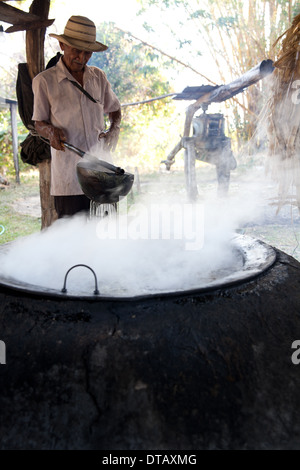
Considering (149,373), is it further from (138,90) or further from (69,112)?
(138,90)

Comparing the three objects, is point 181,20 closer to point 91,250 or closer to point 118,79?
point 118,79

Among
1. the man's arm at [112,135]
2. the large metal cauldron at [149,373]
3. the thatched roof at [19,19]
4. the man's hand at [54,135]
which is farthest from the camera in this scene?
the thatched roof at [19,19]

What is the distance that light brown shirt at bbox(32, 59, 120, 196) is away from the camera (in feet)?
8.48

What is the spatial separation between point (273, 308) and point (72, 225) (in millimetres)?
1493

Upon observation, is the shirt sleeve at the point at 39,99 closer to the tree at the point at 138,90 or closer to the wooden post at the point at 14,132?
the wooden post at the point at 14,132

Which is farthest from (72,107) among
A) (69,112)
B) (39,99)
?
(39,99)

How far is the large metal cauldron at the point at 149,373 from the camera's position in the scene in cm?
114

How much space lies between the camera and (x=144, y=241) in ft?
8.02

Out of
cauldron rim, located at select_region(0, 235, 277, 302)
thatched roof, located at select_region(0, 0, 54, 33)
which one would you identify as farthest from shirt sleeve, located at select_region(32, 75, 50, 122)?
cauldron rim, located at select_region(0, 235, 277, 302)

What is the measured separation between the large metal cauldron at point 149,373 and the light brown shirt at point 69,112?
1.47 metres

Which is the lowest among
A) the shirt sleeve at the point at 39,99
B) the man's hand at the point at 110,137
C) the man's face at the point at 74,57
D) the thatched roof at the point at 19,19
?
the man's hand at the point at 110,137

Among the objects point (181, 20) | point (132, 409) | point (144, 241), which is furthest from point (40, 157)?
point (181, 20)

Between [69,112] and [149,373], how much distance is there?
6.54ft

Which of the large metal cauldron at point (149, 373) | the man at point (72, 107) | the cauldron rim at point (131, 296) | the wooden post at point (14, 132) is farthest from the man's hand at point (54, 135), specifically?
the wooden post at point (14, 132)
